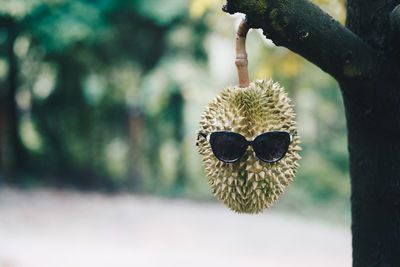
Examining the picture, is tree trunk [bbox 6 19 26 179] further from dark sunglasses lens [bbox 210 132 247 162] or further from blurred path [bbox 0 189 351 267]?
dark sunglasses lens [bbox 210 132 247 162]

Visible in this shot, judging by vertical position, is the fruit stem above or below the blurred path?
above

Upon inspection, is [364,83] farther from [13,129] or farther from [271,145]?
[13,129]

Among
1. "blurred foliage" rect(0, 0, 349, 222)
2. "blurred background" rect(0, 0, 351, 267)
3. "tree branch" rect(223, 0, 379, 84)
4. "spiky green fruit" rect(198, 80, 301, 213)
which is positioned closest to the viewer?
"tree branch" rect(223, 0, 379, 84)

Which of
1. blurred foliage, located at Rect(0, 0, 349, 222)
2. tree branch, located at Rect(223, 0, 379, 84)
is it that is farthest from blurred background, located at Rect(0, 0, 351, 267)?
tree branch, located at Rect(223, 0, 379, 84)

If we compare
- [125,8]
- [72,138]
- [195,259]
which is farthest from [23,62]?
[195,259]

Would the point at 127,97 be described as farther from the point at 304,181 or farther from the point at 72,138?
the point at 304,181

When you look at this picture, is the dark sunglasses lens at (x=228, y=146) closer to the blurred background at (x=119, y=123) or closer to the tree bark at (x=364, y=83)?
the tree bark at (x=364, y=83)
